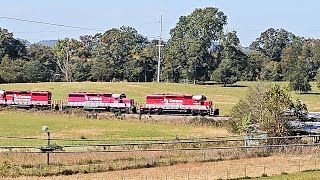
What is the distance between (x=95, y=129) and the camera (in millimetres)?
70688

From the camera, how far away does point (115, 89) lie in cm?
13588

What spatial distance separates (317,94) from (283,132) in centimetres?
8035

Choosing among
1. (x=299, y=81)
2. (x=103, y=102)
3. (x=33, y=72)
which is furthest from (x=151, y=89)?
(x=103, y=102)

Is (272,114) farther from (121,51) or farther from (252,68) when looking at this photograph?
(121,51)

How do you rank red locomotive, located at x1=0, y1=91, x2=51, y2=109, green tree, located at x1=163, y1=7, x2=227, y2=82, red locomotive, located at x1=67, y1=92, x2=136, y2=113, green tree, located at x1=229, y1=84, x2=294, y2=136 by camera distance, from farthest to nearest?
green tree, located at x1=163, y1=7, x2=227, y2=82 < red locomotive, located at x1=0, y1=91, x2=51, y2=109 < red locomotive, located at x1=67, y1=92, x2=136, y2=113 < green tree, located at x1=229, y1=84, x2=294, y2=136

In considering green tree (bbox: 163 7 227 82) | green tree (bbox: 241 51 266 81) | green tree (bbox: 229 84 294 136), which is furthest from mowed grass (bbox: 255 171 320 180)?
green tree (bbox: 241 51 266 81)

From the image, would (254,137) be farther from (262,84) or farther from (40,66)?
(40,66)

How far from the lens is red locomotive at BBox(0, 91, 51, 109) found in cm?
9562

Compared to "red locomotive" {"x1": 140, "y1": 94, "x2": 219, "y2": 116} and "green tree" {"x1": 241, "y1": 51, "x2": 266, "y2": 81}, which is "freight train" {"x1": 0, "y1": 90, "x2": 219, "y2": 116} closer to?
"red locomotive" {"x1": 140, "y1": 94, "x2": 219, "y2": 116}

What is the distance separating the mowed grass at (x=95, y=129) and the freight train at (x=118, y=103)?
10.8 metres

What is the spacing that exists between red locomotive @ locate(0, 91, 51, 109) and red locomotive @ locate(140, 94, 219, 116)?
14.3 meters

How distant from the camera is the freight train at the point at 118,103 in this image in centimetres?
8994

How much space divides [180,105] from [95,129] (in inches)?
881

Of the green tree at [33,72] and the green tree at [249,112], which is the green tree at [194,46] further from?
the green tree at [249,112]
